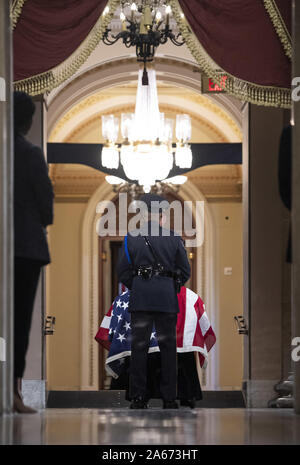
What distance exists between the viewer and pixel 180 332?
7586mm

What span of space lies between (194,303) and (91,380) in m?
7.94

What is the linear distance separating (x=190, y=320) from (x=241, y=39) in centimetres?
239

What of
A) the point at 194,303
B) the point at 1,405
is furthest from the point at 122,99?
the point at 1,405

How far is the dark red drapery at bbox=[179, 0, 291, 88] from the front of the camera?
6453 millimetres

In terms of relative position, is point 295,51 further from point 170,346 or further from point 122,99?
point 122,99

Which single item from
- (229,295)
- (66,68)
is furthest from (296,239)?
(229,295)

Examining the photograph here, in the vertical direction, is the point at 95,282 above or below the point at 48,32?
below

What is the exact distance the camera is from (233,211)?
15.7 metres

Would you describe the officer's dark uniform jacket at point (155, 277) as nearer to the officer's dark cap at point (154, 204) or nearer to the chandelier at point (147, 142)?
the officer's dark cap at point (154, 204)

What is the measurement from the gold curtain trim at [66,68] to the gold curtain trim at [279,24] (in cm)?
104

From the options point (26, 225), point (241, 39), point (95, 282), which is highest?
point (241, 39)

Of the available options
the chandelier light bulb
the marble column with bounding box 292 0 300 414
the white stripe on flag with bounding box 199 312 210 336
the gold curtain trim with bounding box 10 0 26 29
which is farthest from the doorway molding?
the marble column with bounding box 292 0 300 414

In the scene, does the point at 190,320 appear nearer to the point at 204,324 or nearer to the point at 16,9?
the point at 204,324

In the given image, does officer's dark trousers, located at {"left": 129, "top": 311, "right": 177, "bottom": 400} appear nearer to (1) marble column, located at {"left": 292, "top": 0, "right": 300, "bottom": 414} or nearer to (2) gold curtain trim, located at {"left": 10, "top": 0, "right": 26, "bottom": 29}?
(1) marble column, located at {"left": 292, "top": 0, "right": 300, "bottom": 414}
